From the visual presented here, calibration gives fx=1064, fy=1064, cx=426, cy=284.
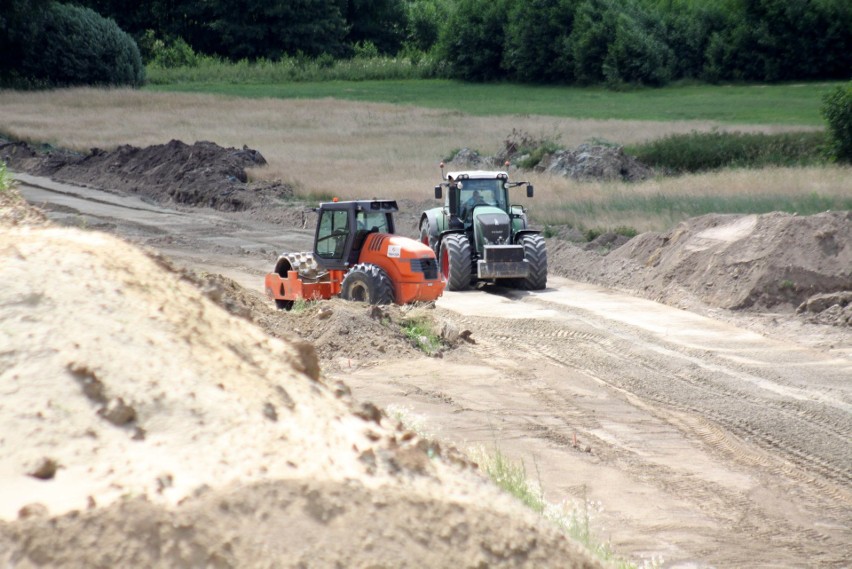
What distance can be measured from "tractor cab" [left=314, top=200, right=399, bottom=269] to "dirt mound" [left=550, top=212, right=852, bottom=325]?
17.8 feet

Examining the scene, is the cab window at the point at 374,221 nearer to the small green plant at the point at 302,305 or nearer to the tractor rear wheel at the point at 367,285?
the tractor rear wheel at the point at 367,285

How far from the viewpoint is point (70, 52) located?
208ft

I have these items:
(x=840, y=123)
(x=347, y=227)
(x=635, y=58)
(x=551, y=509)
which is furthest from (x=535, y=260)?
(x=635, y=58)

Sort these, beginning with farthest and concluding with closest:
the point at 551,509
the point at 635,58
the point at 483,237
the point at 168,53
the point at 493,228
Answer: the point at 168,53 < the point at 635,58 < the point at 483,237 < the point at 493,228 < the point at 551,509

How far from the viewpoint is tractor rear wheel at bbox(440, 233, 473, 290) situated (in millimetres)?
17719

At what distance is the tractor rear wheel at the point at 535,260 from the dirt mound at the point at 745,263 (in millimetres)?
2000

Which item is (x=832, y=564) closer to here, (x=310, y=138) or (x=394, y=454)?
(x=394, y=454)

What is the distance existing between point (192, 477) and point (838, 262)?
1470 cm

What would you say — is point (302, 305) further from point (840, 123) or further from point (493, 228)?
point (840, 123)

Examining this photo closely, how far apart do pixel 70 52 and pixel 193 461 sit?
63.5 meters

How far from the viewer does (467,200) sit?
1889 cm

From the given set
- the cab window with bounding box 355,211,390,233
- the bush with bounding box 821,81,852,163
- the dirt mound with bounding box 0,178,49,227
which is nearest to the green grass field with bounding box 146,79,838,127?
the bush with bounding box 821,81,852,163

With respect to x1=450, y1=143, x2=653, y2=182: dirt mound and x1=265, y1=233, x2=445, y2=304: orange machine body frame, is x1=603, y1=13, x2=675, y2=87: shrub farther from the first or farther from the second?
x1=265, y1=233, x2=445, y2=304: orange machine body frame

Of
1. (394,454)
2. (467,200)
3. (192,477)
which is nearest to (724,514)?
(394,454)
